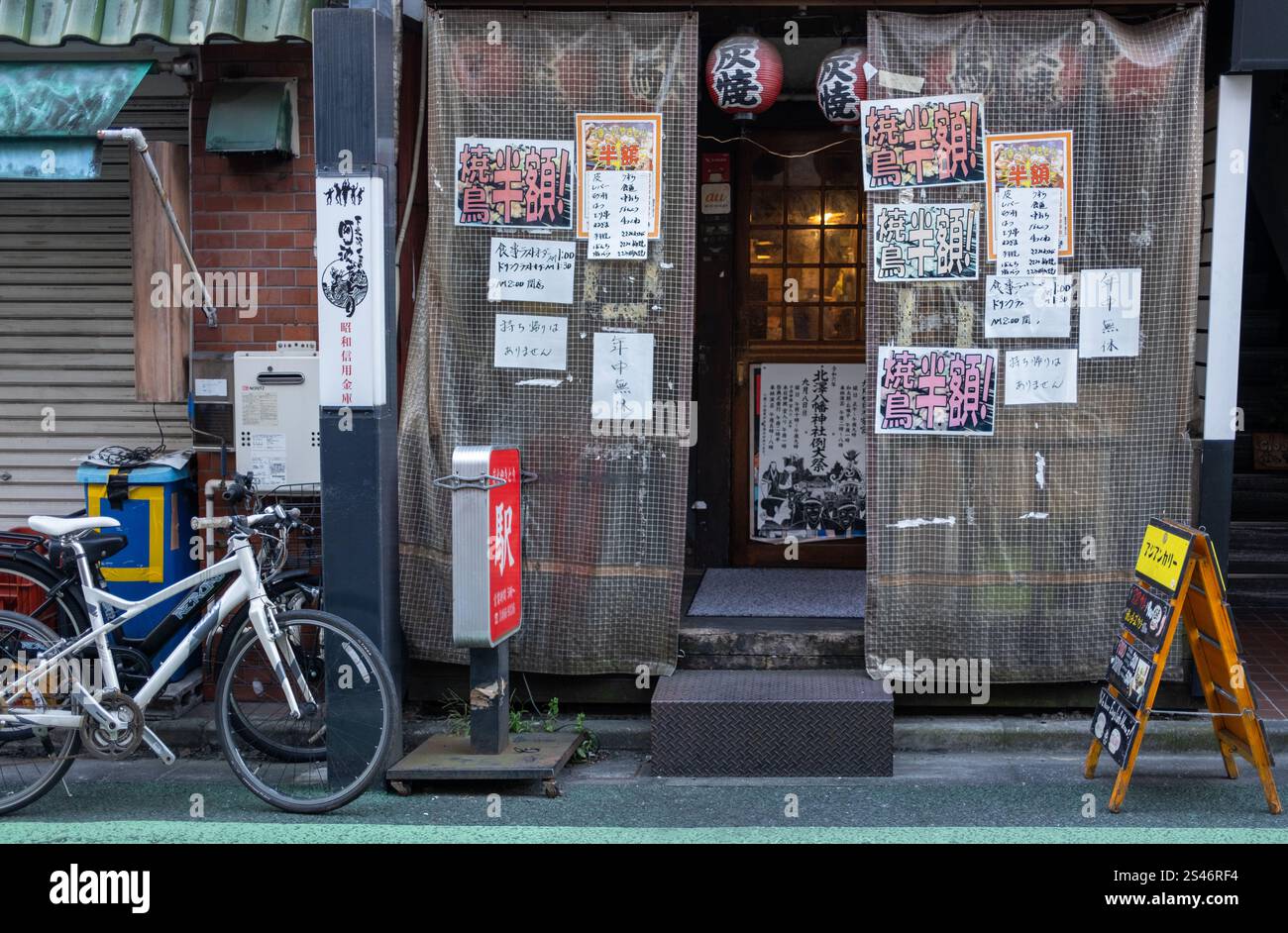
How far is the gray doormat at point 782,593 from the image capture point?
311 inches

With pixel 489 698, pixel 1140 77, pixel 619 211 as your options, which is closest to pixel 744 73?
pixel 619 211

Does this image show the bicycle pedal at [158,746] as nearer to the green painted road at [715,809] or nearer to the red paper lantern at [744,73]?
the green painted road at [715,809]

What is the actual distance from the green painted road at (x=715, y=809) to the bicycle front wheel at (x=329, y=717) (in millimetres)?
146

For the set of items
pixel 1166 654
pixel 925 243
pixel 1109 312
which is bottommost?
pixel 1166 654

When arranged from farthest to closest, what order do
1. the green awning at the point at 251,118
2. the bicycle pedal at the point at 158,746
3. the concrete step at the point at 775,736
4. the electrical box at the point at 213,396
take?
1. the electrical box at the point at 213,396
2. the green awning at the point at 251,118
3. the concrete step at the point at 775,736
4. the bicycle pedal at the point at 158,746

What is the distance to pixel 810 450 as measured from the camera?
9211 millimetres

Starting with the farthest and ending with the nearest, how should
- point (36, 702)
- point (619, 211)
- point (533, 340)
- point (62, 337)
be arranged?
1. point (62, 337)
2. point (533, 340)
3. point (619, 211)
4. point (36, 702)

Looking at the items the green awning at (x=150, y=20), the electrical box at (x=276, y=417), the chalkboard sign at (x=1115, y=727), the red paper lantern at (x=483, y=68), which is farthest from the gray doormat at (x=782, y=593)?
the green awning at (x=150, y=20)

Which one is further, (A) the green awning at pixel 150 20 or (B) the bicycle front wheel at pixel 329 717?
(A) the green awning at pixel 150 20

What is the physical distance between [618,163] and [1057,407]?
286 cm

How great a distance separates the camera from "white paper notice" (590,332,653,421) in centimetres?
716

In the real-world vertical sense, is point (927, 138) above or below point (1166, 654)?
above

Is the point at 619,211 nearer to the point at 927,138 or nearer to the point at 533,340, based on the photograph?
the point at 533,340

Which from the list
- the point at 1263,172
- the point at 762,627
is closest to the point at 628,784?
the point at 762,627
